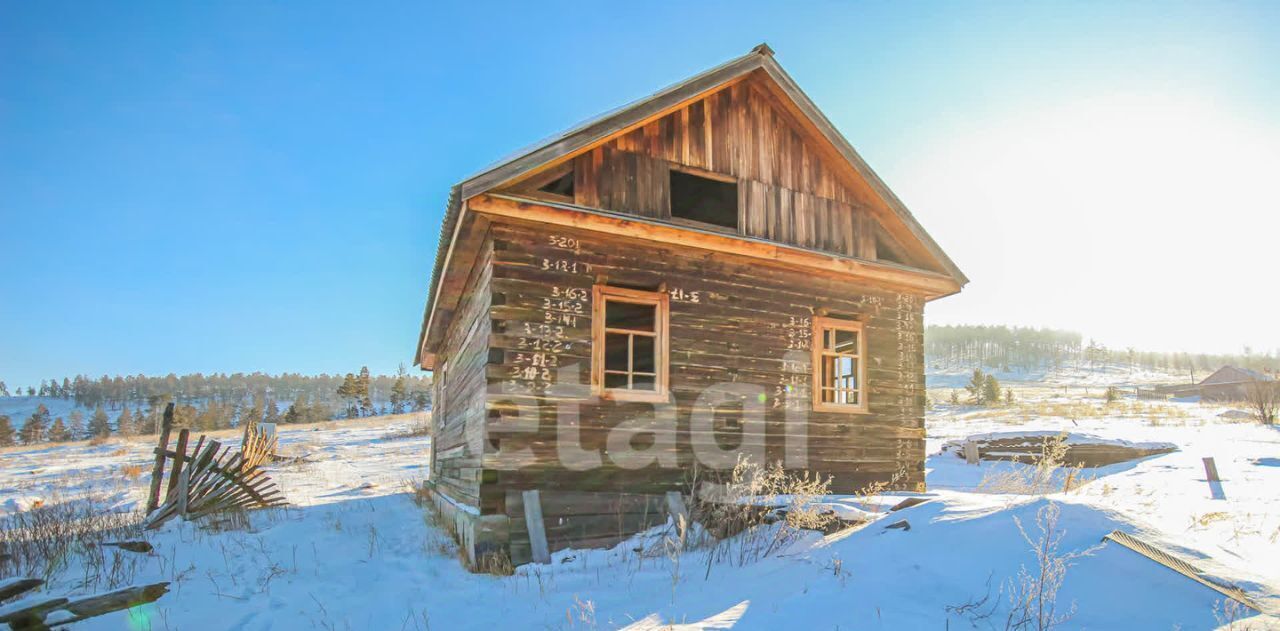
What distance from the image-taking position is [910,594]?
4.24 m

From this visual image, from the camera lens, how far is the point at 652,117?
8695 millimetres

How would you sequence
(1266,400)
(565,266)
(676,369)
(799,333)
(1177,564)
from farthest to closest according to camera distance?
(1266,400)
(799,333)
(676,369)
(565,266)
(1177,564)

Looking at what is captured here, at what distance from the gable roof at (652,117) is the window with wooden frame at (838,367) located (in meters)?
2.00

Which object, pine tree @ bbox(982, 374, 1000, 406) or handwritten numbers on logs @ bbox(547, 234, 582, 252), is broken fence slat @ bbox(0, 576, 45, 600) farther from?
pine tree @ bbox(982, 374, 1000, 406)

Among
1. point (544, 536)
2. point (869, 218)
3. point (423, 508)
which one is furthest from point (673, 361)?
point (423, 508)

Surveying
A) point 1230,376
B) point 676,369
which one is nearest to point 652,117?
point 676,369

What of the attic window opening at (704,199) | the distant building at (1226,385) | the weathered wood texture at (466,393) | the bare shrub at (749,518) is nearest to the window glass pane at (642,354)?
the attic window opening at (704,199)

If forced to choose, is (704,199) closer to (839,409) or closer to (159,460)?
(839,409)

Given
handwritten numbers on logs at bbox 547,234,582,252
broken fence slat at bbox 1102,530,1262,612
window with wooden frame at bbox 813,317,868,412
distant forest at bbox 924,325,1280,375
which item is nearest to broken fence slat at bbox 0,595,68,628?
handwritten numbers on logs at bbox 547,234,582,252

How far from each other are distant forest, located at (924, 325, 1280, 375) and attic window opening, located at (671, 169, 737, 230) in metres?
108

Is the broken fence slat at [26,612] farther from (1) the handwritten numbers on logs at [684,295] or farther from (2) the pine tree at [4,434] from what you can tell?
(2) the pine tree at [4,434]

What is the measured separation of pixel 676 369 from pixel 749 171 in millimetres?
3133

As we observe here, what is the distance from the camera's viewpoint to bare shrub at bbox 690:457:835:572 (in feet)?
20.3

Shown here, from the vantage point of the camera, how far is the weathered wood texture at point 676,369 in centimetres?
748
